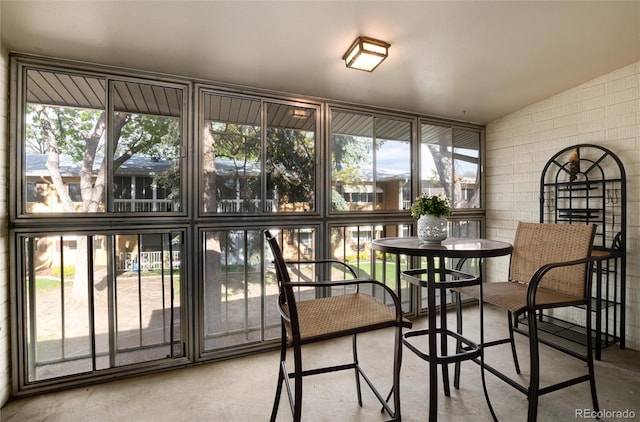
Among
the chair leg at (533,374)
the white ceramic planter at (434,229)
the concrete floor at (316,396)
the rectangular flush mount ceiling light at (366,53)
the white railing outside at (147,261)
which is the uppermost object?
the rectangular flush mount ceiling light at (366,53)

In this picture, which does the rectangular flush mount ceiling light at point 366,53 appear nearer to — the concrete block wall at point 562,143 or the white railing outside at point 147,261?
the white railing outside at point 147,261

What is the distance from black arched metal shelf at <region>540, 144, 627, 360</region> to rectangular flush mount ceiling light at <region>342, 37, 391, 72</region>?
2260 millimetres

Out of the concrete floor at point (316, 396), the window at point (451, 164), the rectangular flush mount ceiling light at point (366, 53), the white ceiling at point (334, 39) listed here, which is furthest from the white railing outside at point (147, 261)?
the window at point (451, 164)

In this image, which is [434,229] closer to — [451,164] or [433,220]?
[433,220]

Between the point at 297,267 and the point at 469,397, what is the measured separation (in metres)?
1.70

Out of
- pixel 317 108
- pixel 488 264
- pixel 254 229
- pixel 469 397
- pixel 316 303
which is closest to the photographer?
pixel 316 303

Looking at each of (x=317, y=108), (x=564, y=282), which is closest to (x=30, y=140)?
(x=317, y=108)

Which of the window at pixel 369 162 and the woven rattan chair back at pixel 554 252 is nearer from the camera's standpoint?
the woven rattan chair back at pixel 554 252

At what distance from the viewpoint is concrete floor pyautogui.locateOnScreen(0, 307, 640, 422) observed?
6.10ft

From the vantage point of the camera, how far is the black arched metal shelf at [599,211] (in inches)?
104

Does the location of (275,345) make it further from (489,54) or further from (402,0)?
(489,54)

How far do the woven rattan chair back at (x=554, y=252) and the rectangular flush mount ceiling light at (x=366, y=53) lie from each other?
1.75m

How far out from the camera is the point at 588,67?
2682 millimetres

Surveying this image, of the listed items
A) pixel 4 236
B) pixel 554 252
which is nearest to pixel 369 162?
pixel 554 252
